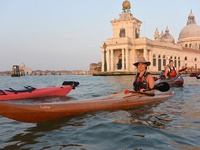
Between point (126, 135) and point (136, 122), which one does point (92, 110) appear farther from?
point (126, 135)

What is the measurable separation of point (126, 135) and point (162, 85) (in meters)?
3.55

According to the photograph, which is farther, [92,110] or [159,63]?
[159,63]

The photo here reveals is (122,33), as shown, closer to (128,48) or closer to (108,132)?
(128,48)

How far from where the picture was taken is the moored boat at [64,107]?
180 inches

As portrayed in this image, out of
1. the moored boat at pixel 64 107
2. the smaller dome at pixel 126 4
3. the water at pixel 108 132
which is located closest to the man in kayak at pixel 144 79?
the moored boat at pixel 64 107

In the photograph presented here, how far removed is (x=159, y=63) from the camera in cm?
7331

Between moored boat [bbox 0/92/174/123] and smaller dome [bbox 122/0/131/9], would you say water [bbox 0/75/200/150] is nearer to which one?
moored boat [bbox 0/92/174/123]

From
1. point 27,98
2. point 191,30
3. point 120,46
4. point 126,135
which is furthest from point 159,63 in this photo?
point 126,135

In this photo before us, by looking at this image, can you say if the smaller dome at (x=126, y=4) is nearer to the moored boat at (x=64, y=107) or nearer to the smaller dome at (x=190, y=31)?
the smaller dome at (x=190, y=31)

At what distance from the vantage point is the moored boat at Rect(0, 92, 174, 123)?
15.0ft

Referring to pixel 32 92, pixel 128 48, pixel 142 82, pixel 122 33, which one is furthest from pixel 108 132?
pixel 122 33

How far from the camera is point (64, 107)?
548 cm

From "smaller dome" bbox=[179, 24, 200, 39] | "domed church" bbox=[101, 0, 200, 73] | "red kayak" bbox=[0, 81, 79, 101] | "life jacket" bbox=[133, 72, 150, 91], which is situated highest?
"smaller dome" bbox=[179, 24, 200, 39]

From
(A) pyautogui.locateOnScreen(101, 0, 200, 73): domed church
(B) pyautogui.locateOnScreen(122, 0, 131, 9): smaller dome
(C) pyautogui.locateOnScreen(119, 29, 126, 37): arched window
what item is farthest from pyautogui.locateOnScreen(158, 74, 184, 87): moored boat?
(B) pyautogui.locateOnScreen(122, 0, 131, 9): smaller dome
